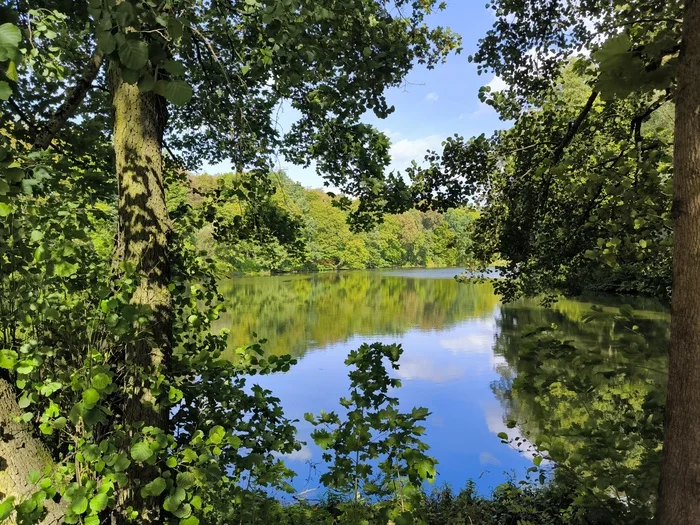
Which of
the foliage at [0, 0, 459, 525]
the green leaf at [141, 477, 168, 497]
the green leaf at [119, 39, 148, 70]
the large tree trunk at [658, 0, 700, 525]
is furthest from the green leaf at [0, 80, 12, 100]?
the large tree trunk at [658, 0, 700, 525]

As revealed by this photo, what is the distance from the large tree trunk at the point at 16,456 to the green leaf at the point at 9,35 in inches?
60.7

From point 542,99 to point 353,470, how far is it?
4.35 m

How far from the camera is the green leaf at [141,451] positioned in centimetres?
152

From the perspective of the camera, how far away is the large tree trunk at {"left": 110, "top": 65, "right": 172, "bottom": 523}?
221 cm

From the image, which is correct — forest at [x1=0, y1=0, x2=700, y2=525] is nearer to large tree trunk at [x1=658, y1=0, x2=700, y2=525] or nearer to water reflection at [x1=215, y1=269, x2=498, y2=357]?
large tree trunk at [x1=658, y1=0, x2=700, y2=525]

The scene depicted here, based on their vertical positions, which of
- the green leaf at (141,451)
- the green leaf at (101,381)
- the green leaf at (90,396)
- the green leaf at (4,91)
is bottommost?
the green leaf at (141,451)

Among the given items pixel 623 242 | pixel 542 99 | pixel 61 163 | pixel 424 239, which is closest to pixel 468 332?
pixel 542 99

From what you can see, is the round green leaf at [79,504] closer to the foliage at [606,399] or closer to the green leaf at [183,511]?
the green leaf at [183,511]

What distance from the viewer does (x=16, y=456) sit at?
1.74 meters

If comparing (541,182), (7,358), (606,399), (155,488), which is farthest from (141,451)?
(541,182)

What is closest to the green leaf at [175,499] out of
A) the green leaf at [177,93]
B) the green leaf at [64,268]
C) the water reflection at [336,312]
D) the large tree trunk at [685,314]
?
the green leaf at [64,268]

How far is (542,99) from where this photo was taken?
4828 mm

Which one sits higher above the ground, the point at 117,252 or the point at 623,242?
the point at 623,242

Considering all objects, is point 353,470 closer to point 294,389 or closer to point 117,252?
point 117,252
